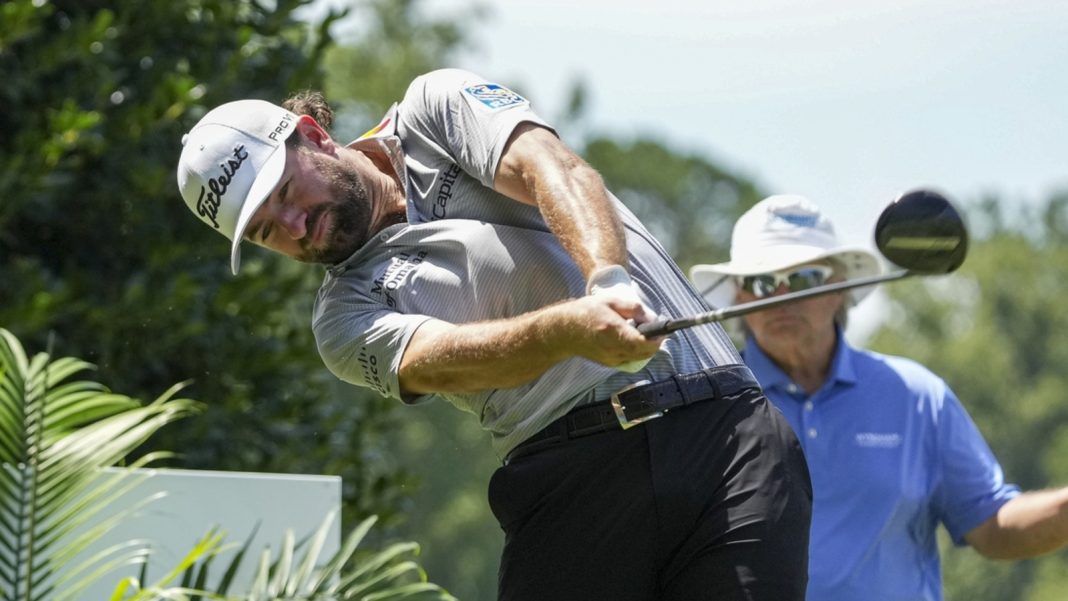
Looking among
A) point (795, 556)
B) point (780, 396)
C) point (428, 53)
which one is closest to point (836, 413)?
point (780, 396)

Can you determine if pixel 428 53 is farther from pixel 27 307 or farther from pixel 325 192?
pixel 325 192

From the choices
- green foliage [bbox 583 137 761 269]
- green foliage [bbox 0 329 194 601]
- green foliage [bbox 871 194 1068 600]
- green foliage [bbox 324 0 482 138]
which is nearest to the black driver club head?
green foliage [bbox 0 329 194 601]

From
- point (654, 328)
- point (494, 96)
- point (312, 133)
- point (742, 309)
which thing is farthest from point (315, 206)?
point (742, 309)

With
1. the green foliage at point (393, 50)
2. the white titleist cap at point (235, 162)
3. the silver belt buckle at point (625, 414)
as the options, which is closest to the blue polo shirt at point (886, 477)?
the silver belt buckle at point (625, 414)

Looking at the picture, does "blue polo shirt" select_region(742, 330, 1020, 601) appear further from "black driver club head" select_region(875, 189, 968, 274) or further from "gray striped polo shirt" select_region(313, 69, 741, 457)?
"black driver club head" select_region(875, 189, 968, 274)

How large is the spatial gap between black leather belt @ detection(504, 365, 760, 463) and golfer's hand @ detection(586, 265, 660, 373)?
8.6 inches

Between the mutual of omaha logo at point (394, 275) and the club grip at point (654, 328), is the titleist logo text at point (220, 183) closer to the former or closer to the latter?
the mutual of omaha logo at point (394, 275)

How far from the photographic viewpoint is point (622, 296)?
3412mm

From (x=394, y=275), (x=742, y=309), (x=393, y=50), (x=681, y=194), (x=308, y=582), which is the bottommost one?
(x=681, y=194)

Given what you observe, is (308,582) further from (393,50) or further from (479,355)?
(393,50)

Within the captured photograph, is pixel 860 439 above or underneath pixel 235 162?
underneath

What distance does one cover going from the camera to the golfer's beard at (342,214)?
404cm

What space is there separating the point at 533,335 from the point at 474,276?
1.42 feet

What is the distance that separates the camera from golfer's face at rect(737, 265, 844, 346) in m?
5.49
